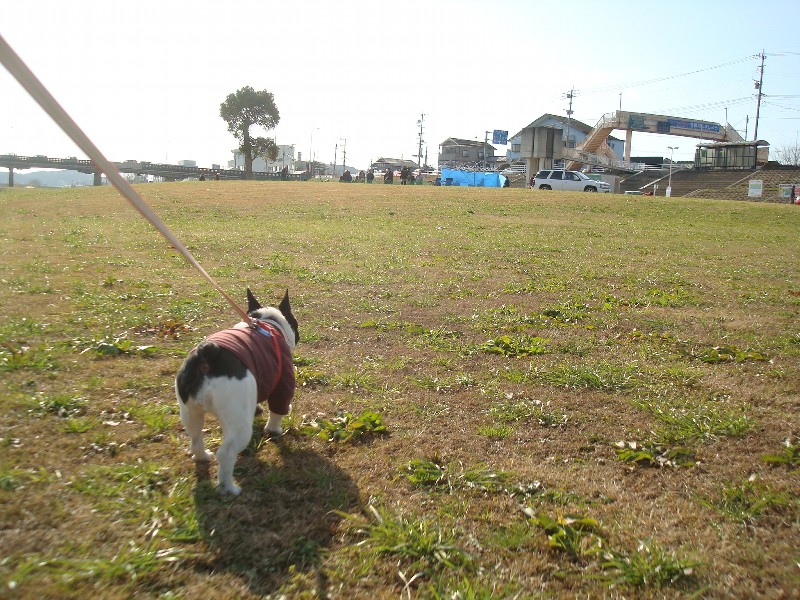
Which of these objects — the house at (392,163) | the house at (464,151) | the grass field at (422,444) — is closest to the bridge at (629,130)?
the house at (464,151)

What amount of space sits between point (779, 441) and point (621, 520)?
1.67 meters

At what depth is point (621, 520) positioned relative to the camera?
3129mm

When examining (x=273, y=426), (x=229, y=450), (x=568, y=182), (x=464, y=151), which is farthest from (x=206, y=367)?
(x=464, y=151)

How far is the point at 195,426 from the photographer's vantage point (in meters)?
3.42

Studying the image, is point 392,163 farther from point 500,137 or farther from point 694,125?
point 694,125

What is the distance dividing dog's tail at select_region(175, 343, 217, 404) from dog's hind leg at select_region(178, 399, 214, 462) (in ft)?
0.30

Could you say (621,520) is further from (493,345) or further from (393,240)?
(393,240)

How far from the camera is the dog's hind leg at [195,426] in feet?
10.8

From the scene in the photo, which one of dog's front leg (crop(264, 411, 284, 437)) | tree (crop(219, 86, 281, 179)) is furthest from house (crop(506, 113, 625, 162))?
dog's front leg (crop(264, 411, 284, 437))

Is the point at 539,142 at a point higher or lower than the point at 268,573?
higher

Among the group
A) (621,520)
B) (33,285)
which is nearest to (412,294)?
(33,285)

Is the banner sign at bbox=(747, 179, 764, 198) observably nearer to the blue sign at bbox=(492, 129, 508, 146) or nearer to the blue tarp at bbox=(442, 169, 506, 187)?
the blue tarp at bbox=(442, 169, 506, 187)

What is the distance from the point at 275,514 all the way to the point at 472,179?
2009 inches

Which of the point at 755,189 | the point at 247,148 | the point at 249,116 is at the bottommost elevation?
the point at 755,189
